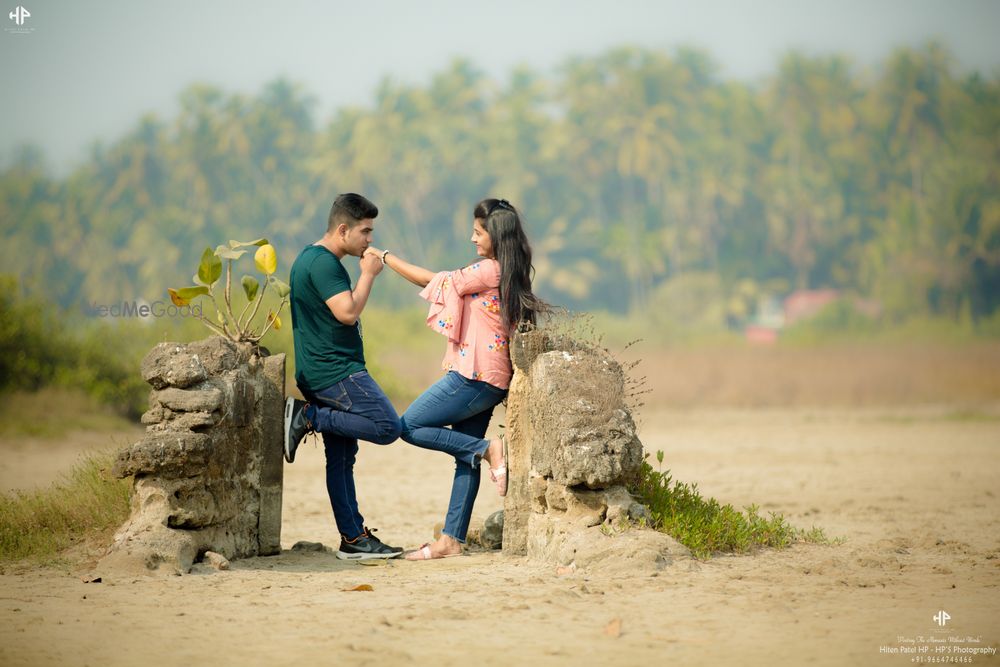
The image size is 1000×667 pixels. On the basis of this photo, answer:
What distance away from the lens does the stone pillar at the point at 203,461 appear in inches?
244

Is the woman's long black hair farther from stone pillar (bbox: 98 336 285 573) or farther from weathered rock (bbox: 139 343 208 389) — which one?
weathered rock (bbox: 139 343 208 389)

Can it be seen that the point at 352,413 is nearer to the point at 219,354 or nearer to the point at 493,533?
the point at 219,354

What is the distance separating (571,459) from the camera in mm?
6293

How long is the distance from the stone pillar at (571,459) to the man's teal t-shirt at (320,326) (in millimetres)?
1009

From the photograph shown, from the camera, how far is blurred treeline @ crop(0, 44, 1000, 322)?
5159 cm

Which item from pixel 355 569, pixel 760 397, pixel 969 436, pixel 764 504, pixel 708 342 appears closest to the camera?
pixel 355 569

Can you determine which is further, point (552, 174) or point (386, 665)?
point (552, 174)

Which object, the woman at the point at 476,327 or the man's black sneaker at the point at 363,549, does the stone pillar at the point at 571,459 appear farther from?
the man's black sneaker at the point at 363,549

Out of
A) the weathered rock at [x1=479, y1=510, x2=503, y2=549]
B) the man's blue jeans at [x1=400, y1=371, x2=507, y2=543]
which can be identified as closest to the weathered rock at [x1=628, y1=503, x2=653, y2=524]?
the man's blue jeans at [x1=400, y1=371, x2=507, y2=543]

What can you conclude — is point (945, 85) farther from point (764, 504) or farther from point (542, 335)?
point (542, 335)

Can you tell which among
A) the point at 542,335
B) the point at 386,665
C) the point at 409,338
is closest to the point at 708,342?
the point at 409,338

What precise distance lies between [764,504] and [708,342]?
2462 cm

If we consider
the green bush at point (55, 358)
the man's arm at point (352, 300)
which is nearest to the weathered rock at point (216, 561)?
the man's arm at point (352, 300)

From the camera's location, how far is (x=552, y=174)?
2133 inches
